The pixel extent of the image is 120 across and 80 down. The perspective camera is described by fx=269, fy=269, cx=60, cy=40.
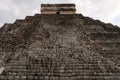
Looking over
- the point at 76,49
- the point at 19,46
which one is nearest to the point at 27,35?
the point at 19,46

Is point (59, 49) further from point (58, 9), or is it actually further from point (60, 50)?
point (58, 9)

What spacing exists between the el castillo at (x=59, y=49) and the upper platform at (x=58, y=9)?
2.11 metres

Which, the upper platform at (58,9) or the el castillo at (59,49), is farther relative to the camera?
the upper platform at (58,9)

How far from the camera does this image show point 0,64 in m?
9.88

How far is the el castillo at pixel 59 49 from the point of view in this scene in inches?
362

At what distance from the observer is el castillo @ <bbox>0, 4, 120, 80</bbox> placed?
919cm

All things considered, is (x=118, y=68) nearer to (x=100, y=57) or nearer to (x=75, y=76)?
(x=100, y=57)

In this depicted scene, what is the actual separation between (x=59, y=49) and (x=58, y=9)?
6.18 meters

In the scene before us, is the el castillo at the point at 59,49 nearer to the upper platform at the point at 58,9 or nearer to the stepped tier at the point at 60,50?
the stepped tier at the point at 60,50

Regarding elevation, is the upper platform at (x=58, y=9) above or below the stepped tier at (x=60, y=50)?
above

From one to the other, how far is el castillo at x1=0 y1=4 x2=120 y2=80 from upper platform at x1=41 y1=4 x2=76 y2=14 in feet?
6.91

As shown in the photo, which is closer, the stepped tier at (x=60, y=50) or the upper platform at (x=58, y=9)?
the stepped tier at (x=60, y=50)

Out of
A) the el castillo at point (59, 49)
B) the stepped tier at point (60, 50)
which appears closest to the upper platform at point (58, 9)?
the el castillo at point (59, 49)

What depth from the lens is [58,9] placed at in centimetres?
1623
